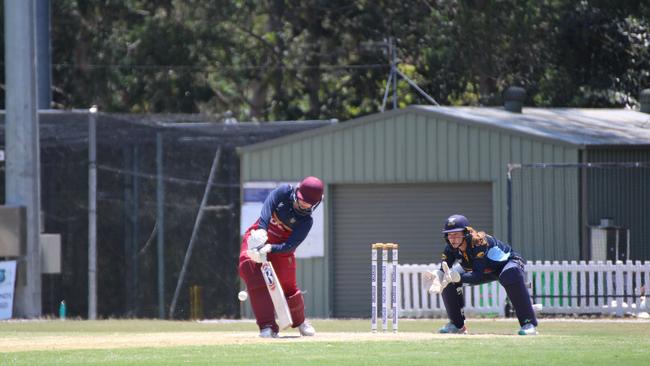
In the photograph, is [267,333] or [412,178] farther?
[412,178]

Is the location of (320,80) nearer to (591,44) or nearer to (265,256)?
(591,44)

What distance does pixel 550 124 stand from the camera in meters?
26.0

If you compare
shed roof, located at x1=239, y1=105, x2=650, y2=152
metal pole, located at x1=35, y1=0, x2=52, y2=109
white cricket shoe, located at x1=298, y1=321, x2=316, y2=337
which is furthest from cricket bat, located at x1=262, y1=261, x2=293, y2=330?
metal pole, located at x1=35, y1=0, x2=52, y2=109

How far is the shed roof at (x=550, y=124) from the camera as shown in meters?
24.2

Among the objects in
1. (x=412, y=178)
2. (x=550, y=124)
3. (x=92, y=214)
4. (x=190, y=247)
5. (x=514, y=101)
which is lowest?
(x=190, y=247)

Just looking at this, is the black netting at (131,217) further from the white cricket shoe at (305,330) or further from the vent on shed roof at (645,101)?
the white cricket shoe at (305,330)

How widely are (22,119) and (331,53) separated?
18.1 metres

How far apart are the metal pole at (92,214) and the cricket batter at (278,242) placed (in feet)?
33.1

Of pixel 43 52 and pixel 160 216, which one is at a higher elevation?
pixel 43 52

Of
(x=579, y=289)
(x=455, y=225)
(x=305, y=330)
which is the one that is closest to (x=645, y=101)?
(x=579, y=289)

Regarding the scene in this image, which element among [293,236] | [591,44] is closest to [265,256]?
[293,236]

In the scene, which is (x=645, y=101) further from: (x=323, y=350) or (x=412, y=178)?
(x=323, y=350)

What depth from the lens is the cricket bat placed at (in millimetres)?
14320

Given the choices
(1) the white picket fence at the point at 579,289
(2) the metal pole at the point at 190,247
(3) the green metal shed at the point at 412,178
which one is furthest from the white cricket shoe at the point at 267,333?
(2) the metal pole at the point at 190,247
